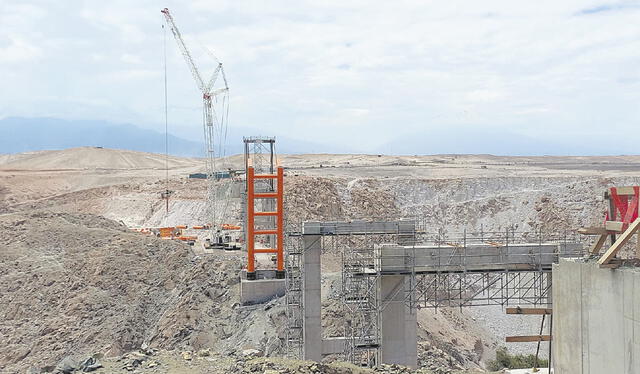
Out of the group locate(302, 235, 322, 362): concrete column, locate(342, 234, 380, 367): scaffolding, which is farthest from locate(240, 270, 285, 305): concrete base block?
locate(342, 234, 380, 367): scaffolding

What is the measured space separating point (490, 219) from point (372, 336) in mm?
38587

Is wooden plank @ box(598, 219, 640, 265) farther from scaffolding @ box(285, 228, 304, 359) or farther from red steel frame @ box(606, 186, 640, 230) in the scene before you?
scaffolding @ box(285, 228, 304, 359)

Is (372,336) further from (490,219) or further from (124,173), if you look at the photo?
(124,173)

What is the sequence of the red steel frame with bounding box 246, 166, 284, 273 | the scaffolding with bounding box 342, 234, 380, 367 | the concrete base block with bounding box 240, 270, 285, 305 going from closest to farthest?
1. the scaffolding with bounding box 342, 234, 380, 367
2. the red steel frame with bounding box 246, 166, 284, 273
3. the concrete base block with bounding box 240, 270, 285, 305

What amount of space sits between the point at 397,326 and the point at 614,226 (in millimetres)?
11129

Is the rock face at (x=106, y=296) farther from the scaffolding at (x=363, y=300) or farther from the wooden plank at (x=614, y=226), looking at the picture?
the wooden plank at (x=614, y=226)

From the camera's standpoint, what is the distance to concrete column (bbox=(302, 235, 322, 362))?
2653cm

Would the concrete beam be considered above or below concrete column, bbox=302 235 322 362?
below

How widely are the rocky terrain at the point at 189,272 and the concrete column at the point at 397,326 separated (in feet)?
4.85

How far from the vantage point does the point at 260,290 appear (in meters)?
33.6

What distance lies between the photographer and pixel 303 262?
2680 centimetres

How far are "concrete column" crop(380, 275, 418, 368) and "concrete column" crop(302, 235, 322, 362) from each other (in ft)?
12.1

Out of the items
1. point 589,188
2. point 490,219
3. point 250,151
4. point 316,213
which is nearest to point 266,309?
point 250,151

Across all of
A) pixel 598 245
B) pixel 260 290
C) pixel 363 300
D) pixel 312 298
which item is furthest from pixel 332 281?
pixel 598 245
